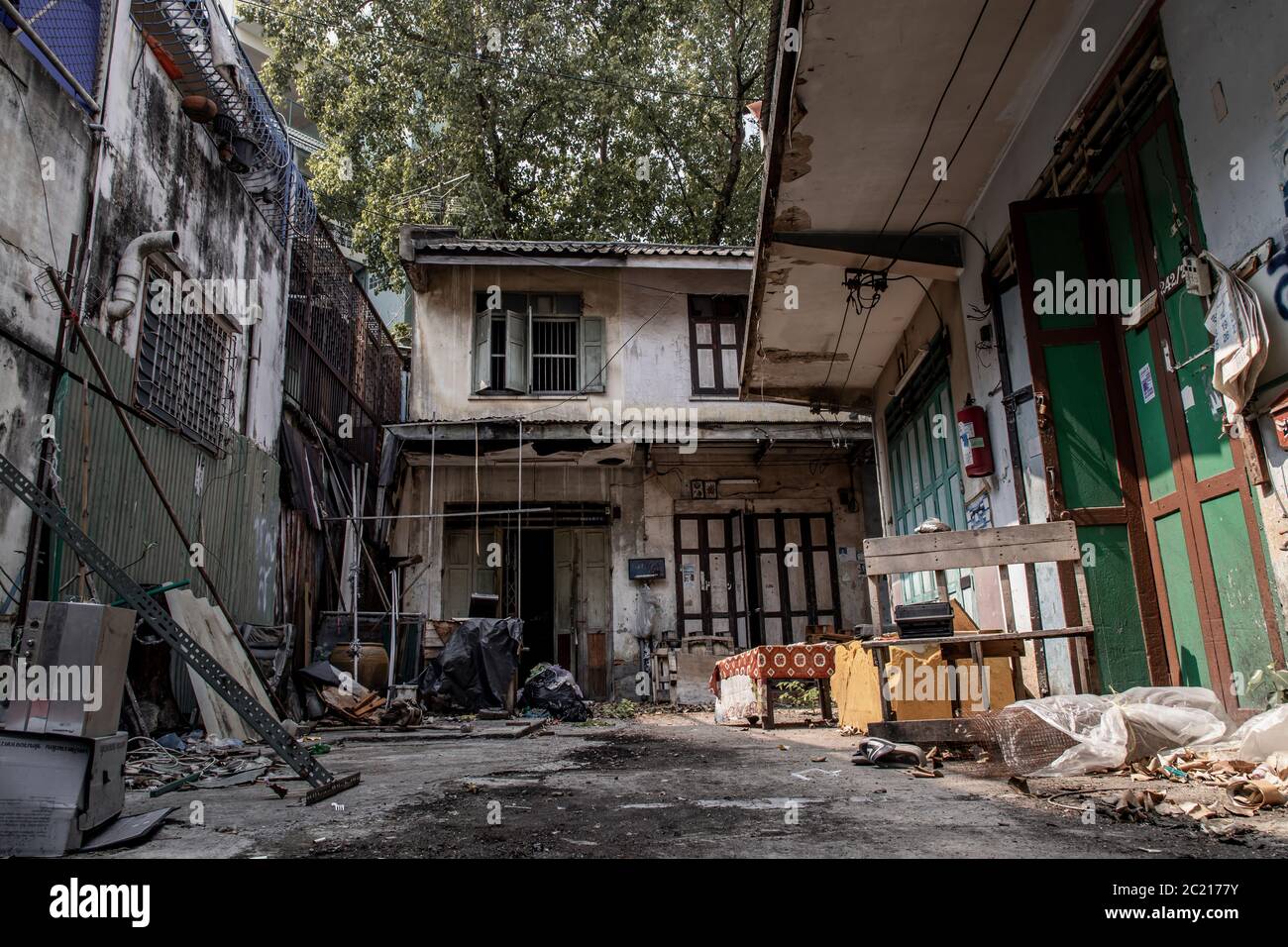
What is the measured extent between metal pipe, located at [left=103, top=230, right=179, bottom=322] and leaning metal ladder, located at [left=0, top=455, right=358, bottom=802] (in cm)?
351

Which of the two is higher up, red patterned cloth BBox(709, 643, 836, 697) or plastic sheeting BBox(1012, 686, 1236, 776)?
red patterned cloth BBox(709, 643, 836, 697)

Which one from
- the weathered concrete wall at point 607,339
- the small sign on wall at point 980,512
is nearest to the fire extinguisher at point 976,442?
the small sign on wall at point 980,512

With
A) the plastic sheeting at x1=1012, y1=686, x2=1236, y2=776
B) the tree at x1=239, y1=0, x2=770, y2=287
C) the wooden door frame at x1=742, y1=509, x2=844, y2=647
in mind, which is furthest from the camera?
the tree at x1=239, y1=0, x2=770, y2=287

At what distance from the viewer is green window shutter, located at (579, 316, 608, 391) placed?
43.2ft

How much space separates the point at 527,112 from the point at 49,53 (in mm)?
12933

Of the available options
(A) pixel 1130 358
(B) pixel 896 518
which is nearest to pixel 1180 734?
(A) pixel 1130 358

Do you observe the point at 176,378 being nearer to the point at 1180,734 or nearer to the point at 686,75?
the point at 1180,734

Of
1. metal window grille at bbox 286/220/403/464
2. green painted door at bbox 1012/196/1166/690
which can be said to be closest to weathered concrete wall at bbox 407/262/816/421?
metal window grille at bbox 286/220/403/464

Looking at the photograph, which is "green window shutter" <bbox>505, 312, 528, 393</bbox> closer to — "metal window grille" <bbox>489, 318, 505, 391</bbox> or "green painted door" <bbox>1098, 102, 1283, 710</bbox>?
"metal window grille" <bbox>489, 318, 505, 391</bbox>

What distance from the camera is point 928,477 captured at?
8414 millimetres

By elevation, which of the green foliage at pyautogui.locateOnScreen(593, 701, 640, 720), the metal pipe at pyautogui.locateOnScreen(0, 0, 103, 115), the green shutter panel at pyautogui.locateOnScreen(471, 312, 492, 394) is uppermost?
the green shutter panel at pyautogui.locateOnScreen(471, 312, 492, 394)

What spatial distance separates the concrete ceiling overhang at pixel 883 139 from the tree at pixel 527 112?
36.1 feet

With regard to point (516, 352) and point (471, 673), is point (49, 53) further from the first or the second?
point (516, 352)

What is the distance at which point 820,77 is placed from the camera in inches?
202
